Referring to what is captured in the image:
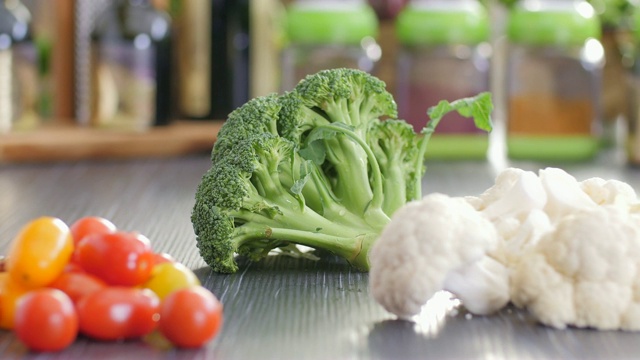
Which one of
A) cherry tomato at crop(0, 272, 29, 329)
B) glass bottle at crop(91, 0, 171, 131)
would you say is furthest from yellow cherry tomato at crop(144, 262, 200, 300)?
glass bottle at crop(91, 0, 171, 131)

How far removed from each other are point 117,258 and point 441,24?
77.8 inches

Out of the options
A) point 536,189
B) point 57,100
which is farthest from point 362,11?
point 536,189

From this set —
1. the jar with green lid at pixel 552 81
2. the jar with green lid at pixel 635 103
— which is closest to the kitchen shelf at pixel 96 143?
the jar with green lid at pixel 552 81

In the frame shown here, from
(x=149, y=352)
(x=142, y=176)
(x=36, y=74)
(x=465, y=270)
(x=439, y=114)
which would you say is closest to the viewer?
(x=149, y=352)

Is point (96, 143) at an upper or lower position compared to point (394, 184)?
lower

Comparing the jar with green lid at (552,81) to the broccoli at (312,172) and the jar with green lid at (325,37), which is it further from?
the broccoli at (312,172)

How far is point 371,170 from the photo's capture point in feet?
4.33

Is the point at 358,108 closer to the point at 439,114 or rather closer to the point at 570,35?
the point at 439,114

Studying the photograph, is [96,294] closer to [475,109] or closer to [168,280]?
[168,280]

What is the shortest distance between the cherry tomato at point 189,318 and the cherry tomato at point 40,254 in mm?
116

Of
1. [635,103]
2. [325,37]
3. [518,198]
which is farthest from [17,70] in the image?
[518,198]

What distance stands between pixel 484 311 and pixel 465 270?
48 millimetres

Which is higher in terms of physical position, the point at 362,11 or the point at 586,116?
the point at 362,11

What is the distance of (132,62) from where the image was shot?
2.94 metres
